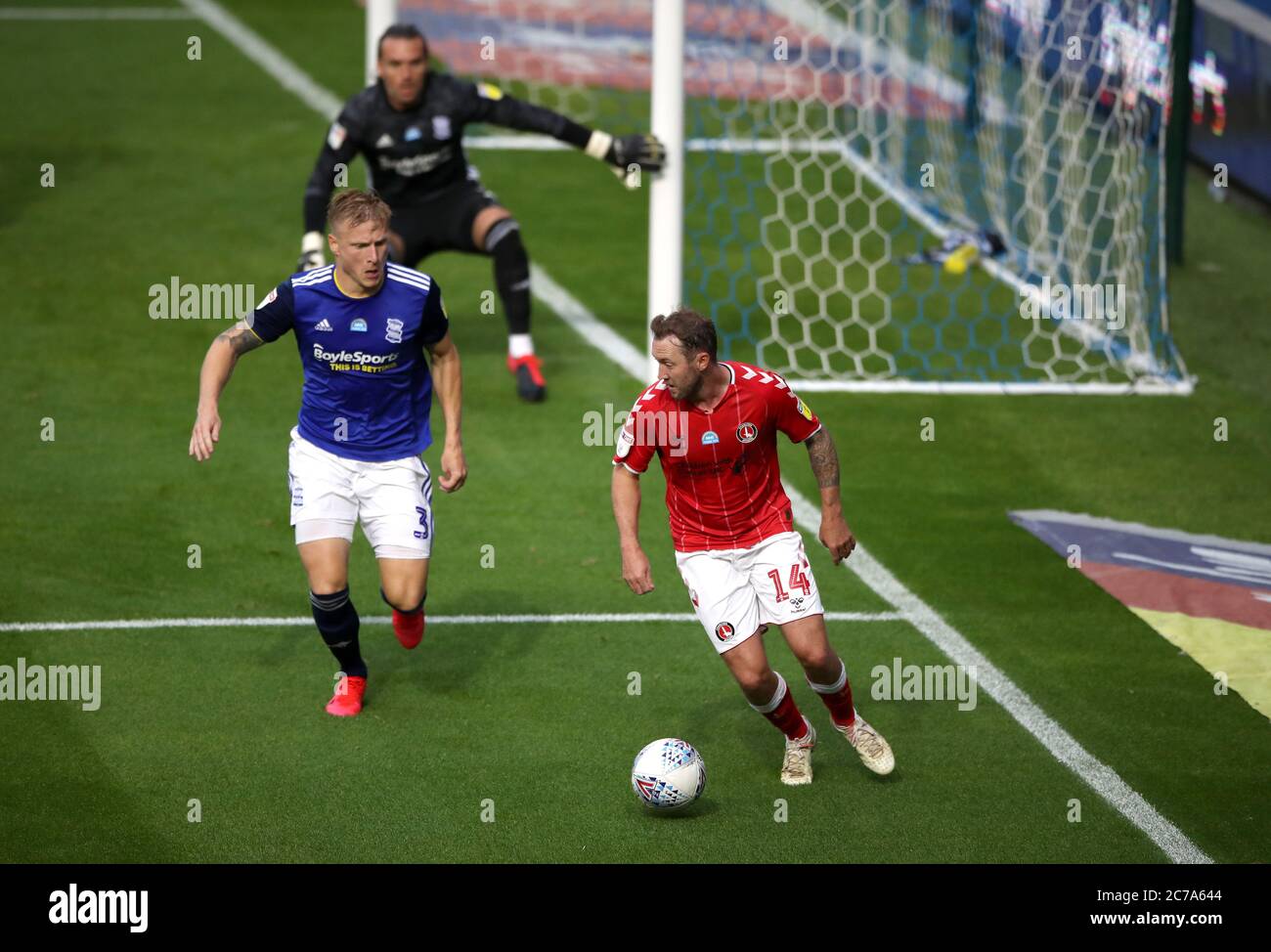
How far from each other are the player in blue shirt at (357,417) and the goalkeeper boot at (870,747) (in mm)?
1882

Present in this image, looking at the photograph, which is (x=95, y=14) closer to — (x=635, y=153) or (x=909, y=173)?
(x=909, y=173)

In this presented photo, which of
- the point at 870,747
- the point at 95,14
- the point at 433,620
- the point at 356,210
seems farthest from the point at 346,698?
the point at 95,14

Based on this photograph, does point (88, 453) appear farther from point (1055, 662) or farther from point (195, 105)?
point (195, 105)

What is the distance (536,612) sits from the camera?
8414 mm

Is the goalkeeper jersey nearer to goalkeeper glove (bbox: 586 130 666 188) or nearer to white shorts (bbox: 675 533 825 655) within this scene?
goalkeeper glove (bbox: 586 130 666 188)

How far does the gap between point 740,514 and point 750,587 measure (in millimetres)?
276

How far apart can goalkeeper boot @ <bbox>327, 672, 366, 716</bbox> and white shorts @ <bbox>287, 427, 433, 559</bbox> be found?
0.56m

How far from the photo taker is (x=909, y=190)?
1505 centimetres

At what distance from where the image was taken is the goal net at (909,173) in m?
12.3

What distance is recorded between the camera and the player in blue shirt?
22.9ft

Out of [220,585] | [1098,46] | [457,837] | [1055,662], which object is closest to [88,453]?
[220,585]

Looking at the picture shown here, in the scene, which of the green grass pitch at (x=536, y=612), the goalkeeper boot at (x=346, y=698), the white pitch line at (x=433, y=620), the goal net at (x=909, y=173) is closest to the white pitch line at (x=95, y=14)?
the goal net at (x=909, y=173)

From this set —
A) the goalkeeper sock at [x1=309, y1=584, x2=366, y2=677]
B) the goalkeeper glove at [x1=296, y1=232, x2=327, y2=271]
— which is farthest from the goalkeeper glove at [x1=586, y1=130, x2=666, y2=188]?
the goalkeeper sock at [x1=309, y1=584, x2=366, y2=677]

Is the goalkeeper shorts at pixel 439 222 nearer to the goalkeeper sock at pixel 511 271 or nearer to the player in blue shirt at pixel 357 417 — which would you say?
the goalkeeper sock at pixel 511 271
